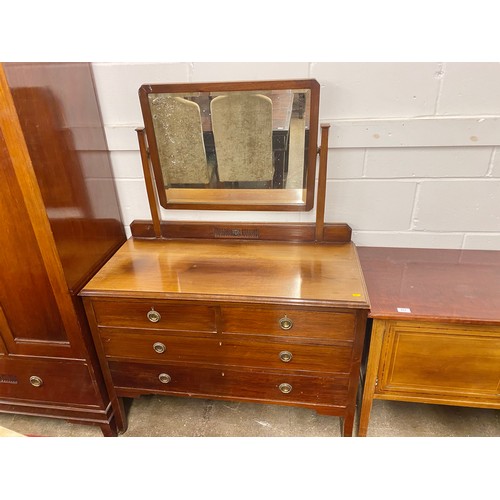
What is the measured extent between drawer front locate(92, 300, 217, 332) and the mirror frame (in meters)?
0.48

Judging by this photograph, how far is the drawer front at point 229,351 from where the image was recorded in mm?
1328

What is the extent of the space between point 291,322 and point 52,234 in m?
0.86

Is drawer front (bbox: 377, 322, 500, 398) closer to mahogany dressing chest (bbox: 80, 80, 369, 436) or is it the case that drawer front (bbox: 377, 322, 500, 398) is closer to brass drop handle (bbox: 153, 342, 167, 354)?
mahogany dressing chest (bbox: 80, 80, 369, 436)

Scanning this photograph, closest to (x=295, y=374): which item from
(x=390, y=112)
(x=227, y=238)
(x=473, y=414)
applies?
(x=227, y=238)

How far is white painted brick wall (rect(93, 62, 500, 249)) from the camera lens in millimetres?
1331

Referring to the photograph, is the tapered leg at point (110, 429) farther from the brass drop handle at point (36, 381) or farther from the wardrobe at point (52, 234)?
the brass drop handle at point (36, 381)

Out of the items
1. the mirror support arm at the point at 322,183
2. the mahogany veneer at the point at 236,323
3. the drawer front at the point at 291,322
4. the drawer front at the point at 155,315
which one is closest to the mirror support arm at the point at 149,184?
the mahogany veneer at the point at 236,323

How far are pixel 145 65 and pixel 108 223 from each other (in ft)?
2.14

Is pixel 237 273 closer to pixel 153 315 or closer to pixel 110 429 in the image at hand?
pixel 153 315

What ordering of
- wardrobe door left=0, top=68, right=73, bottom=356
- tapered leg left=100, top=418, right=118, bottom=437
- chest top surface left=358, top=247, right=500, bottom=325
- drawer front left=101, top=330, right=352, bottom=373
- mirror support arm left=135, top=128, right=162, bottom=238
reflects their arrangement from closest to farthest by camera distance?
wardrobe door left=0, top=68, right=73, bottom=356 < chest top surface left=358, top=247, right=500, bottom=325 < drawer front left=101, top=330, right=352, bottom=373 < mirror support arm left=135, top=128, right=162, bottom=238 < tapered leg left=100, top=418, right=118, bottom=437

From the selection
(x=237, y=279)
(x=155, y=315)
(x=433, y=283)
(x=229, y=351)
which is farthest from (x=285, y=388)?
(x=433, y=283)

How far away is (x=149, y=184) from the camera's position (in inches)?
61.4

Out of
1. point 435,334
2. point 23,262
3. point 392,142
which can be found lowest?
point 435,334

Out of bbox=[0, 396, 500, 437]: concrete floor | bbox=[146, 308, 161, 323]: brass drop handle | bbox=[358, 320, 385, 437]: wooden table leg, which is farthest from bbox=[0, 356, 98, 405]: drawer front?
bbox=[358, 320, 385, 437]: wooden table leg
